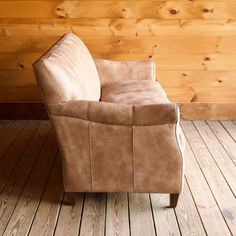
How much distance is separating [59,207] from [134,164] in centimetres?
54

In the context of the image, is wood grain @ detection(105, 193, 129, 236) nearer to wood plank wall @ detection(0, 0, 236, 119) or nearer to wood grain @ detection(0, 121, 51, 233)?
wood grain @ detection(0, 121, 51, 233)

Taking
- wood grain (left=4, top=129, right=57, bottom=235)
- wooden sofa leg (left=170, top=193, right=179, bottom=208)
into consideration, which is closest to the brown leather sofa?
wooden sofa leg (left=170, top=193, right=179, bottom=208)

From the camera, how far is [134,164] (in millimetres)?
2004

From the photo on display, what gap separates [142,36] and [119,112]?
1546mm

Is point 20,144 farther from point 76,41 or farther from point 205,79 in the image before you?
point 205,79

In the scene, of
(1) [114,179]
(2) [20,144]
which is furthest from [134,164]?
(2) [20,144]

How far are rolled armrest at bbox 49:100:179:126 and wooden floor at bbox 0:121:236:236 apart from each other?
567 millimetres

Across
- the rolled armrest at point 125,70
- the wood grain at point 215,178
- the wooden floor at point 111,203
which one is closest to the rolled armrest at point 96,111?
the wooden floor at point 111,203

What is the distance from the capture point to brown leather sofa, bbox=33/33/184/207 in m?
1.89

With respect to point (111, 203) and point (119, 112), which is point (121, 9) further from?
point (111, 203)

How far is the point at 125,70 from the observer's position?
119 inches

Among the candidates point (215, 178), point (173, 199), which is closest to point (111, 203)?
point (173, 199)

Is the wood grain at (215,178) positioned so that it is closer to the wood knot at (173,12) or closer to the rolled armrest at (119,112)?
the rolled armrest at (119,112)

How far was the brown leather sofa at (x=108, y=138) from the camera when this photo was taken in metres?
1.89
